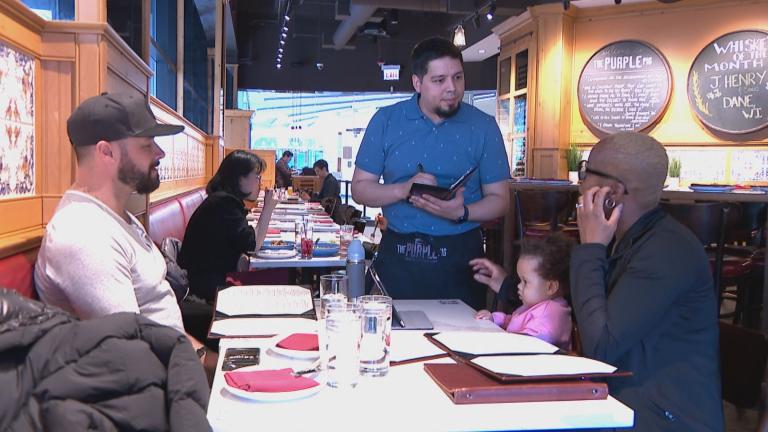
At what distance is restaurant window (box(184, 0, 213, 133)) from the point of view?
30.6ft

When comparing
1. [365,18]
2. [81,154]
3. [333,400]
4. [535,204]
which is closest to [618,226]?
[333,400]

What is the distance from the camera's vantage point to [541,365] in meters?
1.45

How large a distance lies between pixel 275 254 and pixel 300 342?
87.5 inches

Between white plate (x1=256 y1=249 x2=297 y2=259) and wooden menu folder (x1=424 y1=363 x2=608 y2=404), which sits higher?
wooden menu folder (x1=424 y1=363 x2=608 y2=404)

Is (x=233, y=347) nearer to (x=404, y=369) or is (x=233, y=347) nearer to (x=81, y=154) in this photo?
(x=404, y=369)

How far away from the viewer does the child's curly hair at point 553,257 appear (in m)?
2.10

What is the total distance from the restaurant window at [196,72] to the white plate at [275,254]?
5.34 m

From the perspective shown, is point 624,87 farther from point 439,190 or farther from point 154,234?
point 439,190

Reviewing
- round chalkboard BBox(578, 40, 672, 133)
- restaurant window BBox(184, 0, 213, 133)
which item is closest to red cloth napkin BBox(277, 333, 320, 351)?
round chalkboard BBox(578, 40, 672, 133)

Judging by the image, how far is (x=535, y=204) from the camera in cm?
506

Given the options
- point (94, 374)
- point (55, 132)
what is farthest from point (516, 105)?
point (94, 374)

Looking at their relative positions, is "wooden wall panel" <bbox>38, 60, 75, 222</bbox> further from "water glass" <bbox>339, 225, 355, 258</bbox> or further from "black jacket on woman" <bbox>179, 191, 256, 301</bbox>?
"water glass" <bbox>339, 225, 355, 258</bbox>

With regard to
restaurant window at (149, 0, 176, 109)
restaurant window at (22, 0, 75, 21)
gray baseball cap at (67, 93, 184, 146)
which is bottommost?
gray baseball cap at (67, 93, 184, 146)

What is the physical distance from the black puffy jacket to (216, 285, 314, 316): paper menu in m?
0.99
